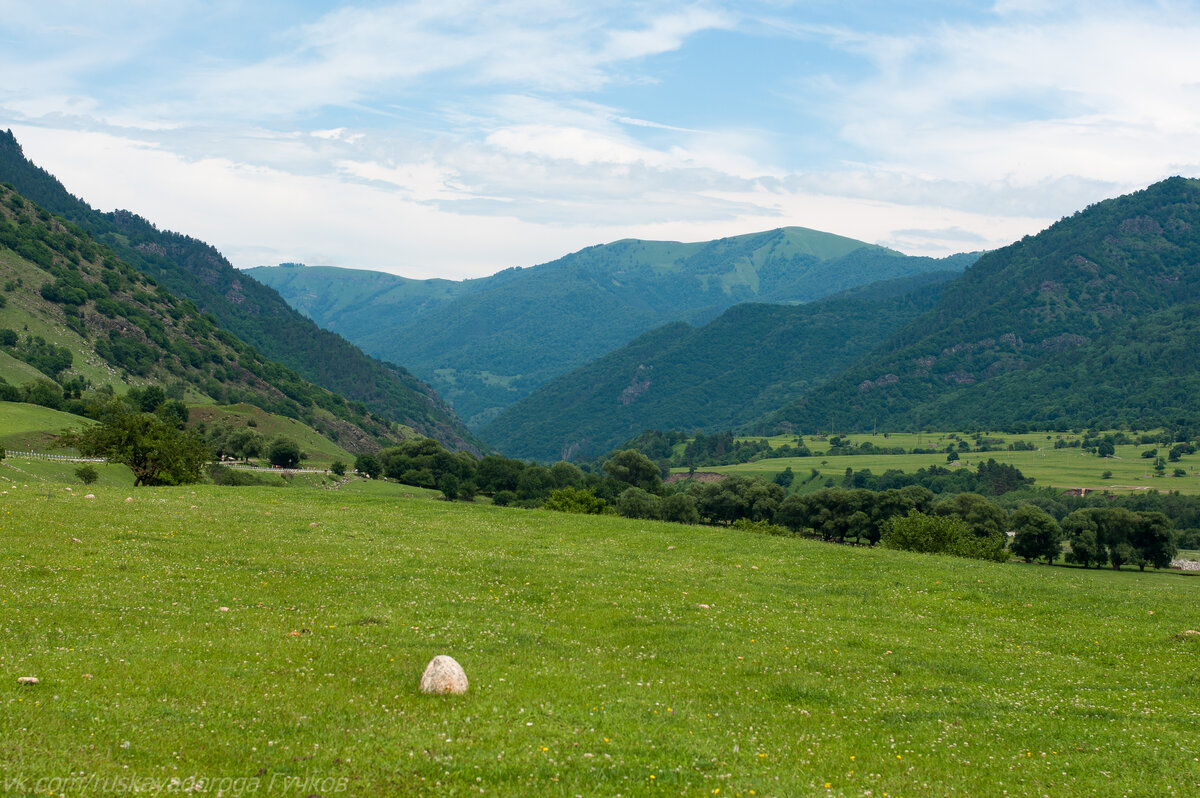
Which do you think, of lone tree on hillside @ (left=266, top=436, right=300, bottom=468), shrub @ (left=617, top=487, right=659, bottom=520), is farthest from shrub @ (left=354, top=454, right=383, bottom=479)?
shrub @ (left=617, top=487, right=659, bottom=520)

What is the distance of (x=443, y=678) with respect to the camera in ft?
50.4

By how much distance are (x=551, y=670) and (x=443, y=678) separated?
2735mm

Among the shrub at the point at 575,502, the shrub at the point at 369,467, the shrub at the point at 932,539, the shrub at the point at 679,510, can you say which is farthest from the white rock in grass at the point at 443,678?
the shrub at the point at 369,467

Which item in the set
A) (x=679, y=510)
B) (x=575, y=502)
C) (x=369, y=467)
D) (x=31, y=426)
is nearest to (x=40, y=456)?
(x=31, y=426)

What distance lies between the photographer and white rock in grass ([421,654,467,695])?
49.9ft

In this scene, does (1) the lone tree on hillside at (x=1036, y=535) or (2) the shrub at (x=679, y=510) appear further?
(2) the shrub at (x=679, y=510)

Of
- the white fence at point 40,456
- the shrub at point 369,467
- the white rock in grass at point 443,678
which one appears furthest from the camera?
the shrub at point 369,467

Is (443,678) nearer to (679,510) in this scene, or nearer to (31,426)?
(679,510)

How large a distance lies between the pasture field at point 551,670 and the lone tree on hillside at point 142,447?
58.9 ft

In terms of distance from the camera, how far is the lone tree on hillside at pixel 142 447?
160 feet

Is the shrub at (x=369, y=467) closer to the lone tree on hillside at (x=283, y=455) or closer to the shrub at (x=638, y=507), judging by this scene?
the lone tree on hillside at (x=283, y=455)

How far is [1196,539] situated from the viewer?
5202 inches

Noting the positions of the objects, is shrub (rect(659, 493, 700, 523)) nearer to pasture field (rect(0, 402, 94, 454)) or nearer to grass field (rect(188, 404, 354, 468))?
pasture field (rect(0, 402, 94, 454))

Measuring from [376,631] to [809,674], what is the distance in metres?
9.83
